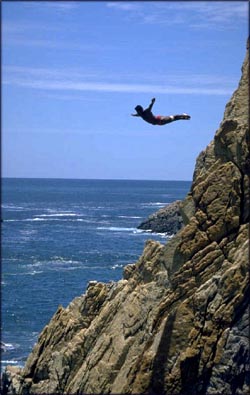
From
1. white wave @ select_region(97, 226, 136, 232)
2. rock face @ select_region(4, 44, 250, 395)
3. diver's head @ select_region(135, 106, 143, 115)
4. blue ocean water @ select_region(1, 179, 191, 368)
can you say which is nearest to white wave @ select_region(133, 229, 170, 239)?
blue ocean water @ select_region(1, 179, 191, 368)

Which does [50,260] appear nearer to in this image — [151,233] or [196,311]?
[151,233]

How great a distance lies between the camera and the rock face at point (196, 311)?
829 inches

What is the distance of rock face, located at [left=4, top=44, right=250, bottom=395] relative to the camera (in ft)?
69.1

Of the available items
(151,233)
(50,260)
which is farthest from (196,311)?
(151,233)

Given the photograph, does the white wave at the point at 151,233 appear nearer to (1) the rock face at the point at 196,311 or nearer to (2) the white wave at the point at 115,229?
(2) the white wave at the point at 115,229

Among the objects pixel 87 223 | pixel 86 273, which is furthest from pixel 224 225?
pixel 87 223

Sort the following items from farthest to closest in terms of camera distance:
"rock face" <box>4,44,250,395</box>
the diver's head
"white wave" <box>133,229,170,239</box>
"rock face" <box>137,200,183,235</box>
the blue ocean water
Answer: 1. "rock face" <box>137,200,183,235</box>
2. "white wave" <box>133,229,170,239</box>
3. the blue ocean water
4. the diver's head
5. "rock face" <box>4,44,250,395</box>

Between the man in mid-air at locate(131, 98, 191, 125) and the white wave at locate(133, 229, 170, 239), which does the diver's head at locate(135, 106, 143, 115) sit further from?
the white wave at locate(133, 229, 170, 239)

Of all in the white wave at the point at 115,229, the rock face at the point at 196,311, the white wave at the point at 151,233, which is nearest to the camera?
the rock face at the point at 196,311

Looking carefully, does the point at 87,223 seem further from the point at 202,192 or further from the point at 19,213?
the point at 202,192

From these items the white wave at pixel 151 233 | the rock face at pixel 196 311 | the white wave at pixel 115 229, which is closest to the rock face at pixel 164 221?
the white wave at pixel 151 233

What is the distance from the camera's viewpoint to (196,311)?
71.9 feet

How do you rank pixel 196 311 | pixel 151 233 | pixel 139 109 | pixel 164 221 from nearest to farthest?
pixel 139 109 → pixel 196 311 → pixel 151 233 → pixel 164 221

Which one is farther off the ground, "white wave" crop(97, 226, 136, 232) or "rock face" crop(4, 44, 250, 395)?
"rock face" crop(4, 44, 250, 395)
